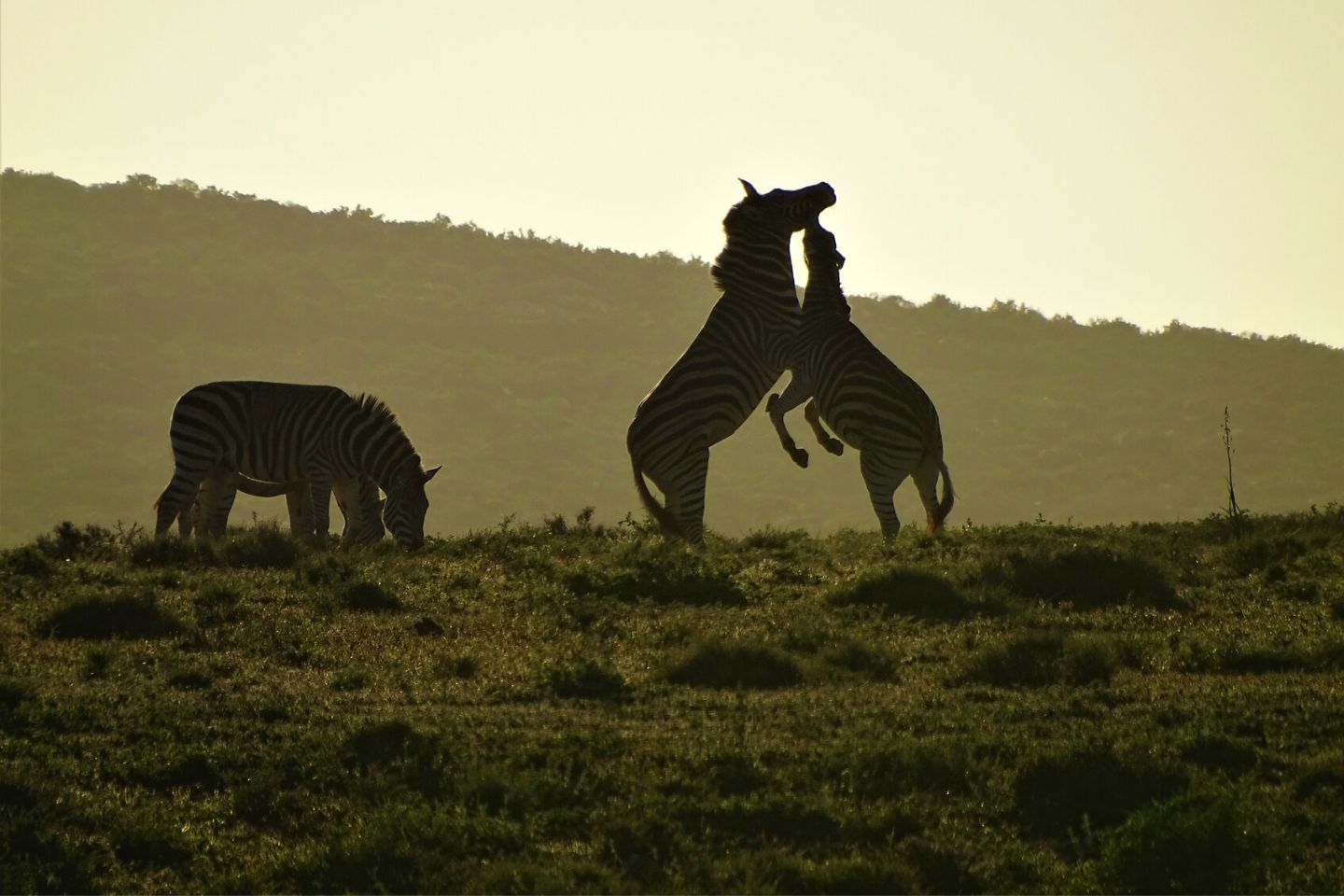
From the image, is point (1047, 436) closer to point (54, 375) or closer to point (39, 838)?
point (54, 375)

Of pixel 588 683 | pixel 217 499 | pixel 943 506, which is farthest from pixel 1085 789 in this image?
pixel 217 499

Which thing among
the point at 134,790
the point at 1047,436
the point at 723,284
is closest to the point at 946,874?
the point at 134,790

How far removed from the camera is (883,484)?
17.0 metres

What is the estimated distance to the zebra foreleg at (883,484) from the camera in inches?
668

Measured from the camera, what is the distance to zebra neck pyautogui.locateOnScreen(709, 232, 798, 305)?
17.9 m

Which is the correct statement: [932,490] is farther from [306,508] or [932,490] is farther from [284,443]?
[306,508]

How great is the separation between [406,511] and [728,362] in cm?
364

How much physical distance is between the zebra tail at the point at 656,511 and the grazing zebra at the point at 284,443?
263 cm

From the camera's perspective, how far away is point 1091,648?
37.8 feet

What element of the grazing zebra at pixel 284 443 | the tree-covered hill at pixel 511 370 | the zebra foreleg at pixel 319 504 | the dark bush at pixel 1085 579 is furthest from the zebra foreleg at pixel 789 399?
the tree-covered hill at pixel 511 370

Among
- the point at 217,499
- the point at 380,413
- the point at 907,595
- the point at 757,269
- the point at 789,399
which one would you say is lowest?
the point at 907,595

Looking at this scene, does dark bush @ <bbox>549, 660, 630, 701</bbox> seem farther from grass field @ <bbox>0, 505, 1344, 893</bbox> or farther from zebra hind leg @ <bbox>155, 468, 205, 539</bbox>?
zebra hind leg @ <bbox>155, 468, 205, 539</bbox>

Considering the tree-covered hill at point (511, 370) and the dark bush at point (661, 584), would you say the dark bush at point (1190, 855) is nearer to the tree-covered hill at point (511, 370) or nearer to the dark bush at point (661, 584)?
the dark bush at point (661, 584)

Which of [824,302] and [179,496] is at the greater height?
[824,302]
